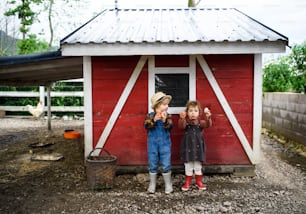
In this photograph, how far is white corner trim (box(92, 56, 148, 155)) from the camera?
528cm

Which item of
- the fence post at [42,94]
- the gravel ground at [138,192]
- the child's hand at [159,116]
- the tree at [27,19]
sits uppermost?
the tree at [27,19]

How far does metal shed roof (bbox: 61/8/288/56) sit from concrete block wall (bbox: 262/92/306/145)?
2933 mm

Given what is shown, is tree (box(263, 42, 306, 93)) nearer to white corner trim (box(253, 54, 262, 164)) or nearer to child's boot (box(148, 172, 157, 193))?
white corner trim (box(253, 54, 262, 164))

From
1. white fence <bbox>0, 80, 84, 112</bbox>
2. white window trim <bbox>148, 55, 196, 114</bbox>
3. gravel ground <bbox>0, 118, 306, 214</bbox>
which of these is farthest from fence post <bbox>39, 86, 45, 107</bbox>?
white window trim <bbox>148, 55, 196, 114</bbox>

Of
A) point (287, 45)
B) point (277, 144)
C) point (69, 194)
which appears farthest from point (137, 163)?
point (277, 144)

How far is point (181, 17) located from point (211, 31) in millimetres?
1722

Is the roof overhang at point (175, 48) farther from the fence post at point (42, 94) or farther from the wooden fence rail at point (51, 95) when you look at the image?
the fence post at point (42, 94)

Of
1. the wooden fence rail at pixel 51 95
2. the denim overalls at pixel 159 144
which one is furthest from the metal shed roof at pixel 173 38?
the wooden fence rail at pixel 51 95

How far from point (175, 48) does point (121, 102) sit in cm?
135

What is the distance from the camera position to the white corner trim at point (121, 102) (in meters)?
5.28

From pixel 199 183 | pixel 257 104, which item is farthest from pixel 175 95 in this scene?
pixel 199 183

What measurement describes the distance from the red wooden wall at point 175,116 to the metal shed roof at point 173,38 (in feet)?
1.43

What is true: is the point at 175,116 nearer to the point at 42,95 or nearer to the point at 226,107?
the point at 226,107

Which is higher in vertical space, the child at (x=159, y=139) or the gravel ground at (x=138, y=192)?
the child at (x=159, y=139)
